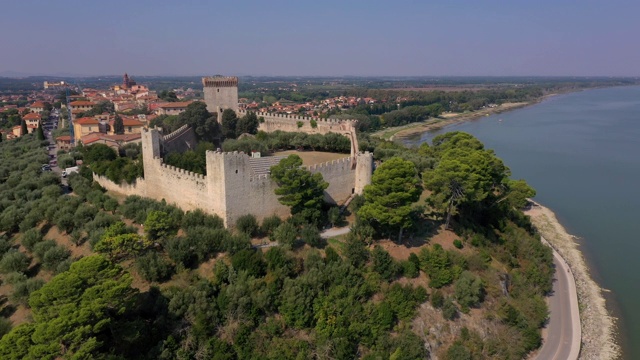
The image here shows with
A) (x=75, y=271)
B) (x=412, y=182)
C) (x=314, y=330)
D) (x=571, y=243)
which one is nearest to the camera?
(x=75, y=271)

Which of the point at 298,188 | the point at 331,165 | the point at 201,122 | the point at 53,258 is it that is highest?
the point at 201,122

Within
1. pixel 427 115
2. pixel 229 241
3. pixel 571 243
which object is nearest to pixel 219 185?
pixel 229 241

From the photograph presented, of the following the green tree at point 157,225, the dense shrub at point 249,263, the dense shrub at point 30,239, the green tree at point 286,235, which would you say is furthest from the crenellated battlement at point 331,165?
the dense shrub at point 30,239

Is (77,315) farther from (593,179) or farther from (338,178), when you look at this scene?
(593,179)

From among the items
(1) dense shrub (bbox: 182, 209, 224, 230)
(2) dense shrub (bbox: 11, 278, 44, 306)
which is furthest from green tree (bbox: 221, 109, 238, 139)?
(2) dense shrub (bbox: 11, 278, 44, 306)

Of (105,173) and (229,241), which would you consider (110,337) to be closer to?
(229,241)

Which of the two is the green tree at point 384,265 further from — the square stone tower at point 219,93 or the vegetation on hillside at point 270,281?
the square stone tower at point 219,93

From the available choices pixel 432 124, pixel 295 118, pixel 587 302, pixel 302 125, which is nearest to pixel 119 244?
pixel 302 125
